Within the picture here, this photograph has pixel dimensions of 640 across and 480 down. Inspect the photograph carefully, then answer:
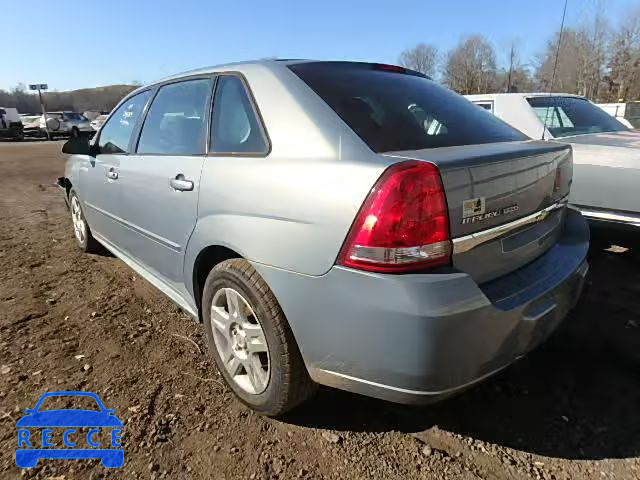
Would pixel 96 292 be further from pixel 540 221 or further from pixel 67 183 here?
pixel 540 221

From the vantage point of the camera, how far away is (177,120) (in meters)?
2.77

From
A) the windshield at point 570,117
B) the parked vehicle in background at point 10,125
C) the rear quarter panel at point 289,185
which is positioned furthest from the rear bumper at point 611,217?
the parked vehicle in background at point 10,125

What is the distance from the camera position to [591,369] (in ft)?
8.36

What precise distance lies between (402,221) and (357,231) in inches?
6.3

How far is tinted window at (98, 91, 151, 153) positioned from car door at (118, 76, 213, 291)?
23cm

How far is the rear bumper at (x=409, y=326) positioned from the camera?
61.2 inches

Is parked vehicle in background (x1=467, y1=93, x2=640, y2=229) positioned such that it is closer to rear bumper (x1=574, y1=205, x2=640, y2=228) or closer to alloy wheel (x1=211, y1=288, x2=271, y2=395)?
rear bumper (x1=574, y1=205, x2=640, y2=228)

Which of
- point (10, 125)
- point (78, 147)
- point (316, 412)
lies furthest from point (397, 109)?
point (10, 125)

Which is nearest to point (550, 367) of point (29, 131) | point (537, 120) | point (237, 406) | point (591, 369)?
point (591, 369)

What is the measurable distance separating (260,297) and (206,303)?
0.55 m

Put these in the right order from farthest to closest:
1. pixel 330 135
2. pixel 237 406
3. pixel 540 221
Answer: pixel 237 406 → pixel 540 221 → pixel 330 135

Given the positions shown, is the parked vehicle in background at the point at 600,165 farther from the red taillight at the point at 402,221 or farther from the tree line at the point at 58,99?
the tree line at the point at 58,99

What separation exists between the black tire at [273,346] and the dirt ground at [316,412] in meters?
0.17

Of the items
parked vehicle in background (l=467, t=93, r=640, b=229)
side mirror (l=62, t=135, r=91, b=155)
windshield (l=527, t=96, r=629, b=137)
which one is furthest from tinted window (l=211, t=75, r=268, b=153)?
windshield (l=527, t=96, r=629, b=137)
